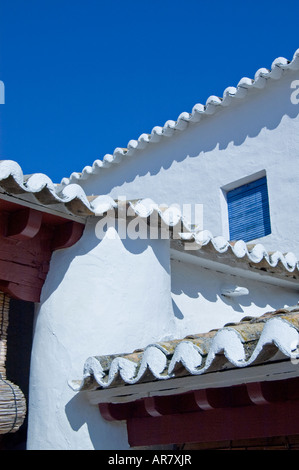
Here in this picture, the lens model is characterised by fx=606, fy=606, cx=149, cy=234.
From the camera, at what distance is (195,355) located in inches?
136

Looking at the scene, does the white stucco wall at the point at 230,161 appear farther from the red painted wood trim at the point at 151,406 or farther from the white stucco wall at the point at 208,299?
the red painted wood trim at the point at 151,406

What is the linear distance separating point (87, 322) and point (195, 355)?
1.19m

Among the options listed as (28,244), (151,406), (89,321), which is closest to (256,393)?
(151,406)

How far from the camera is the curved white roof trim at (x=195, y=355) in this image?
120 inches

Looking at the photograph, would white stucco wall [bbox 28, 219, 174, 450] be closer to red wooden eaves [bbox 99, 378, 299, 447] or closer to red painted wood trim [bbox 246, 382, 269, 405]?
red wooden eaves [bbox 99, 378, 299, 447]

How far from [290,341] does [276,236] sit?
13.8 ft

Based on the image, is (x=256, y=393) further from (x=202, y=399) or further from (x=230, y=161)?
(x=230, y=161)

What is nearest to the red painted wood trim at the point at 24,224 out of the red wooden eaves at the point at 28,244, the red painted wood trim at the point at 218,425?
the red wooden eaves at the point at 28,244

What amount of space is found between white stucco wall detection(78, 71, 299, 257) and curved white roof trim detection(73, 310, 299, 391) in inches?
139

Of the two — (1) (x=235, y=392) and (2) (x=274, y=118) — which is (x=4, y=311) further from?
(2) (x=274, y=118)

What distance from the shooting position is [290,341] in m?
2.97

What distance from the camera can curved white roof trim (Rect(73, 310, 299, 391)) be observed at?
3.04 meters

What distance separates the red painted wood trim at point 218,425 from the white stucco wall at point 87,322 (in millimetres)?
236
